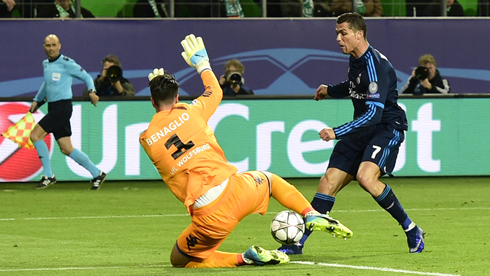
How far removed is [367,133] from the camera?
8227 millimetres

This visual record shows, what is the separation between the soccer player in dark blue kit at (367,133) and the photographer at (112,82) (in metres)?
7.84

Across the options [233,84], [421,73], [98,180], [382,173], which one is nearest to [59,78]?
[98,180]

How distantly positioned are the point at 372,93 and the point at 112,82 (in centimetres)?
837

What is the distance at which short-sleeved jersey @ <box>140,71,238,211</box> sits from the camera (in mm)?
6871

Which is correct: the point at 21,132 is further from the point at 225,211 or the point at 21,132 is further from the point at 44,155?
the point at 225,211

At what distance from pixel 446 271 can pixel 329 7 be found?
471 inches

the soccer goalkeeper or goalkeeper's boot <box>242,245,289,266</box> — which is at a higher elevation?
the soccer goalkeeper

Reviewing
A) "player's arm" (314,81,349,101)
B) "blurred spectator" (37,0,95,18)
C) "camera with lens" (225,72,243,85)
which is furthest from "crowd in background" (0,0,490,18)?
"player's arm" (314,81,349,101)

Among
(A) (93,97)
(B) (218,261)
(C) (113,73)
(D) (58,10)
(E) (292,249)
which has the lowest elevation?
(E) (292,249)

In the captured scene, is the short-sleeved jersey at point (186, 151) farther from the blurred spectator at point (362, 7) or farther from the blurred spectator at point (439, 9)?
the blurred spectator at point (439, 9)

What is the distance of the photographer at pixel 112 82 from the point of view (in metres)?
15.5

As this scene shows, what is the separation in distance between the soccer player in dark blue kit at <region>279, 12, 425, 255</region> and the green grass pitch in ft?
1.30

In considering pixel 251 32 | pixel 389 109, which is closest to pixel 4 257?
pixel 389 109

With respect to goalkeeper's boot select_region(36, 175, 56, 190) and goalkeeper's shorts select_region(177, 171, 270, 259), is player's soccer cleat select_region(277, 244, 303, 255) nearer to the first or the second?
goalkeeper's shorts select_region(177, 171, 270, 259)
